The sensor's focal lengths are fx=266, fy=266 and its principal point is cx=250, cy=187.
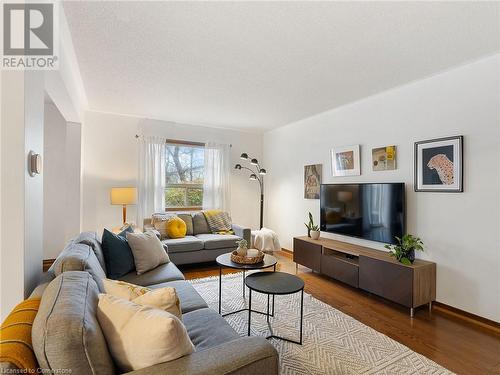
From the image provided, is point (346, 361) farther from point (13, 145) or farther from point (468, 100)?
point (468, 100)

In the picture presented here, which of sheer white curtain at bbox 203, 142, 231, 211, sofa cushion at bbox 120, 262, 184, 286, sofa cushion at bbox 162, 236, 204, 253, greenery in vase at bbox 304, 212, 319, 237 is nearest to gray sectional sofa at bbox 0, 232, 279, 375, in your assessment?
sofa cushion at bbox 120, 262, 184, 286

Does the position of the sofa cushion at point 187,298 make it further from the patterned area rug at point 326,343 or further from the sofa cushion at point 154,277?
the patterned area rug at point 326,343

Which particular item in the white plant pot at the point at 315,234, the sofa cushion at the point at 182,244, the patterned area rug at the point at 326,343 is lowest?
the patterned area rug at the point at 326,343

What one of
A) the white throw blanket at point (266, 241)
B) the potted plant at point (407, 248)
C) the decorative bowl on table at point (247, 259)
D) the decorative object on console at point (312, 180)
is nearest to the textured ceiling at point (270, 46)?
the decorative object on console at point (312, 180)

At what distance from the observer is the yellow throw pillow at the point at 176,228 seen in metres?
4.07

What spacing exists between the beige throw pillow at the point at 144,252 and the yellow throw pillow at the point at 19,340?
4.78ft

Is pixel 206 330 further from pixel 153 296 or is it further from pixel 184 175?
pixel 184 175

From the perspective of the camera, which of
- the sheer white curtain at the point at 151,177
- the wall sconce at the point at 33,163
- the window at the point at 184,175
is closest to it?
the wall sconce at the point at 33,163

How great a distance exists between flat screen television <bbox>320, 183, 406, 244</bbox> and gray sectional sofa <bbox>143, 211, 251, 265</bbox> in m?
1.38

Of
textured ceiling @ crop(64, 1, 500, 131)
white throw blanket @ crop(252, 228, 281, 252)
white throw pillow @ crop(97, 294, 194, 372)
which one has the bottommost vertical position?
white throw blanket @ crop(252, 228, 281, 252)

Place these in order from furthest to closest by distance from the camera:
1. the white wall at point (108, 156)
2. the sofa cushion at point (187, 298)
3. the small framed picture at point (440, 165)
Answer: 1. the white wall at point (108, 156)
2. the small framed picture at point (440, 165)
3. the sofa cushion at point (187, 298)

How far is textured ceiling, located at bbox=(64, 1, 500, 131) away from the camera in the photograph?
185 centimetres

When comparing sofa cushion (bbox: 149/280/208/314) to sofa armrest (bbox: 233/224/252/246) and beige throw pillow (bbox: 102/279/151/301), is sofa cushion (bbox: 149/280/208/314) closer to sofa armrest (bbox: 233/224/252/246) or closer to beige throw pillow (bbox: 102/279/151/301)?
beige throw pillow (bbox: 102/279/151/301)

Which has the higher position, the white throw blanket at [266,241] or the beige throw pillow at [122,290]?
the beige throw pillow at [122,290]
